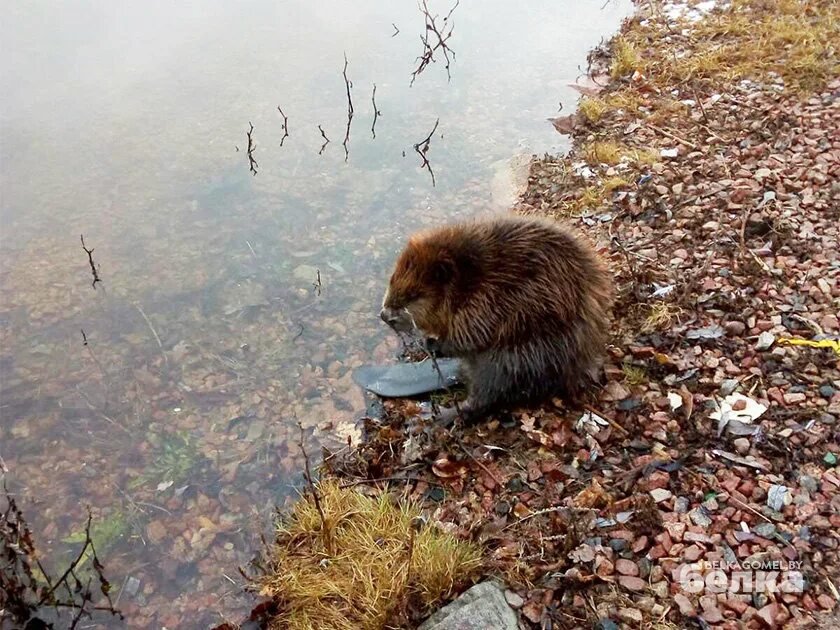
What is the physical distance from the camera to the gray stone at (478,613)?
2342mm

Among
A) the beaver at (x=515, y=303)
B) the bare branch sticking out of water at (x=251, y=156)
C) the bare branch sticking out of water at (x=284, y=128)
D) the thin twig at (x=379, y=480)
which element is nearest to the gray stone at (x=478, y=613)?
the thin twig at (x=379, y=480)

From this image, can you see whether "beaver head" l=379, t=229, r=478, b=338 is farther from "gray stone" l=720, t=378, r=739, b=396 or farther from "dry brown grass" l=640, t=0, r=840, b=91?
"dry brown grass" l=640, t=0, r=840, b=91

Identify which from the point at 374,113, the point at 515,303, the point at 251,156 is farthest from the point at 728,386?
the point at 374,113

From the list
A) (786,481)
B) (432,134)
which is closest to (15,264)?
(432,134)

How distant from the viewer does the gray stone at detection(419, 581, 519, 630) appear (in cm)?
234

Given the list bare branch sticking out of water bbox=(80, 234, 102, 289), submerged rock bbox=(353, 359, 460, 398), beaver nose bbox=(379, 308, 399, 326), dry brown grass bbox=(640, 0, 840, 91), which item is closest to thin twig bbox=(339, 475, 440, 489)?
submerged rock bbox=(353, 359, 460, 398)

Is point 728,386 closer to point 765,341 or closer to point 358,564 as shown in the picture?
point 765,341

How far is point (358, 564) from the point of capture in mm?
2740

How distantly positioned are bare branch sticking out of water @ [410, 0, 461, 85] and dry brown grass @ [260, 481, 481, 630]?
16.0 ft

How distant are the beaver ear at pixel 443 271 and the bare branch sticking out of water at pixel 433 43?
155 inches

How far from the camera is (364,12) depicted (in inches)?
313

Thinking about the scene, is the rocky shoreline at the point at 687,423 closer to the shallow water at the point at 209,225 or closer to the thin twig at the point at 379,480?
the thin twig at the point at 379,480

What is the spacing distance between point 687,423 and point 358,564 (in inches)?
59.5

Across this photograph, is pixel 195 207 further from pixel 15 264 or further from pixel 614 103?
Answer: pixel 614 103
